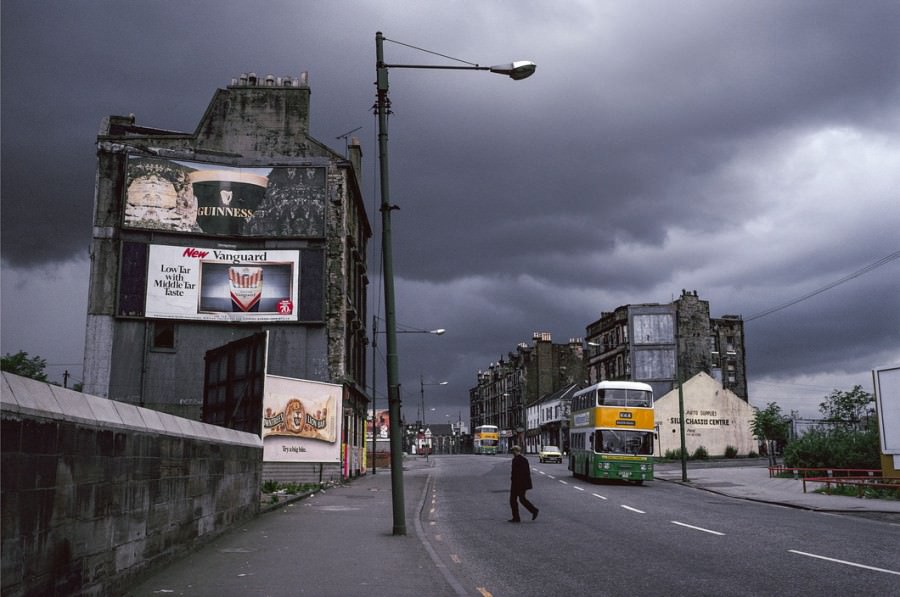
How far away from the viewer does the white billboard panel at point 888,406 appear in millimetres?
29609

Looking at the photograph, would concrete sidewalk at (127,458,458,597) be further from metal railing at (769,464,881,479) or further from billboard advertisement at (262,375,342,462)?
metal railing at (769,464,881,479)

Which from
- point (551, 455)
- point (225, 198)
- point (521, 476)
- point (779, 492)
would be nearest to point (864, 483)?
point (779, 492)

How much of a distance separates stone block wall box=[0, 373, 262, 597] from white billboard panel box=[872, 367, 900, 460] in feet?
91.1

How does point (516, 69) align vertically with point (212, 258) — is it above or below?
below

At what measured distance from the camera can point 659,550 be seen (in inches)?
508

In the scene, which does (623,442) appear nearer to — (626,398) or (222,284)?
(626,398)

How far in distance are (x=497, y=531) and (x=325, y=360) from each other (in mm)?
21504

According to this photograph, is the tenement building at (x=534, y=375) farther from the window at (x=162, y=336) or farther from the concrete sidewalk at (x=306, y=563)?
the concrete sidewalk at (x=306, y=563)

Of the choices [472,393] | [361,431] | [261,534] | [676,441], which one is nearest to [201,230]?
[361,431]

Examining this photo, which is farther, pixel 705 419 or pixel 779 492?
pixel 705 419

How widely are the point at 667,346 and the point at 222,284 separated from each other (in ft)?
168

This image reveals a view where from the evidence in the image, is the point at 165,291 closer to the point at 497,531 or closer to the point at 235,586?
the point at 497,531

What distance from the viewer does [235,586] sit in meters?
9.13

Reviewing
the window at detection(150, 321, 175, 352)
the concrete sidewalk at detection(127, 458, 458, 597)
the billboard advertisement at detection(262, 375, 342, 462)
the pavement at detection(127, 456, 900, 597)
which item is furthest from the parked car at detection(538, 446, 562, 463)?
the concrete sidewalk at detection(127, 458, 458, 597)
